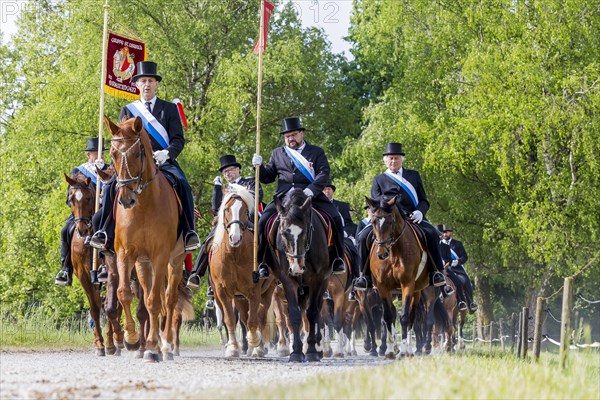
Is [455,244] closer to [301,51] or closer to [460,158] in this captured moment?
[460,158]

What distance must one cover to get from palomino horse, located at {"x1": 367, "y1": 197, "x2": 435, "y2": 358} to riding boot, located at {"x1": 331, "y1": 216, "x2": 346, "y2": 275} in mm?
636

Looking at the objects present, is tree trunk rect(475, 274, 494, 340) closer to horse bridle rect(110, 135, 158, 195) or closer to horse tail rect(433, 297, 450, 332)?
horse tail rect(433, 297, 450, 332)

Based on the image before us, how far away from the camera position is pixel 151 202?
1366 centimetres

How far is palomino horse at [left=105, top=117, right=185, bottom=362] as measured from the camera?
1317 cm

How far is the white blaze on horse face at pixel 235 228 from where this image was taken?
51.7 feet

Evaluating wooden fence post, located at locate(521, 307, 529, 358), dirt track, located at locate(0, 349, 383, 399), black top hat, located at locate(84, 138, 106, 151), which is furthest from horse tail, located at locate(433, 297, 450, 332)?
dirt track, located at locate(0, 349, 383, 399)

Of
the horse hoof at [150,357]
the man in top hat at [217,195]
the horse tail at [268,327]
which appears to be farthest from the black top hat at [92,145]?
the horse hoof at [150,357]

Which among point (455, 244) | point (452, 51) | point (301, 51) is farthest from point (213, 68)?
point (455, 244)

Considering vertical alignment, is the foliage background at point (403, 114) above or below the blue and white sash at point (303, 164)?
above

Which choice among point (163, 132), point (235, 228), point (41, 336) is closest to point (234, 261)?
point (235, 228)

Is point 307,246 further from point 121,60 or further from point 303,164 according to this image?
point 121,60

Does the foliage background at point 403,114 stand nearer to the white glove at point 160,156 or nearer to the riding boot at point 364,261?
the riding boot at point 364,261

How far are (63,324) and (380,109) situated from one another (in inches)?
696

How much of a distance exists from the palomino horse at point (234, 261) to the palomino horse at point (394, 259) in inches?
69.1
